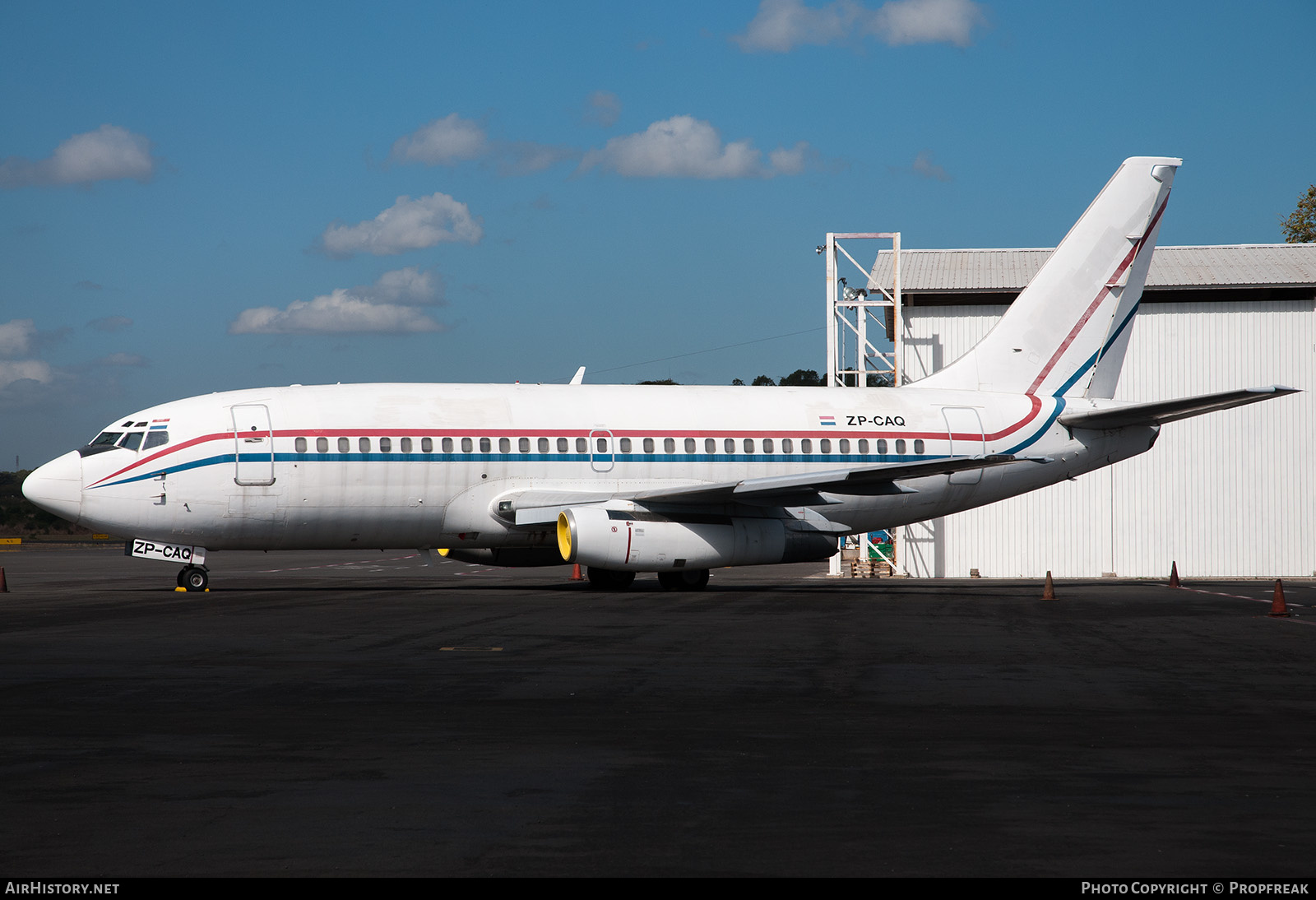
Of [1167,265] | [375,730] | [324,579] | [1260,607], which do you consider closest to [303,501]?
[324,579]

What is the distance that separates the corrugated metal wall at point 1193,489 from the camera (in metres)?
38.2

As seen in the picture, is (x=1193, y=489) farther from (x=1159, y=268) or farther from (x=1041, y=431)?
(x=1041, y=431)

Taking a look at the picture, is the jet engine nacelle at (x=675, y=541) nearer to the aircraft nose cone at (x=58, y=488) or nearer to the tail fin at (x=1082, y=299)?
the tail fin at (x=1082, y=299)

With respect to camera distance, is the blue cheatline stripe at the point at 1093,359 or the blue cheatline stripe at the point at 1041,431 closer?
the blue cheatline stripe at the point at 1041,431

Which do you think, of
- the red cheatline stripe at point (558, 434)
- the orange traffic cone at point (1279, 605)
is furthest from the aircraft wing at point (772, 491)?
the orange traffic cone at point (1279, 605)

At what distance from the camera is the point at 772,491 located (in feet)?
82.1

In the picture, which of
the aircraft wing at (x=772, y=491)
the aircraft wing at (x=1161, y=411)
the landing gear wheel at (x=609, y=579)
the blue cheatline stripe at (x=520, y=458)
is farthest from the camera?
the landing gear wheel at (x=609, y=579)

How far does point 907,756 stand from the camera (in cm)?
870

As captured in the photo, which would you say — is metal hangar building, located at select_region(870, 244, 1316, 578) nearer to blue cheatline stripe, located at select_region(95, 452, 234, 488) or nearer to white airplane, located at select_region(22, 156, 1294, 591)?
white airplane, located at select_region(22, 156, 1294, 591)

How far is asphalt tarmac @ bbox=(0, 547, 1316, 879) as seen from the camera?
625 centimetres

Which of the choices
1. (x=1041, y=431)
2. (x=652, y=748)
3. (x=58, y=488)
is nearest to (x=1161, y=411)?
(x=1041, y=431)

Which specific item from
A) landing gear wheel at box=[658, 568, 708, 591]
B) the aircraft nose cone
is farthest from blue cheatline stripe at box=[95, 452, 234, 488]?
landing gear wheel at box=[658, 568, 708, 591]

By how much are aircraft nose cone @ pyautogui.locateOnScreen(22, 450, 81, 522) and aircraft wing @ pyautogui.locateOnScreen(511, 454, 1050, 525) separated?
8.51m

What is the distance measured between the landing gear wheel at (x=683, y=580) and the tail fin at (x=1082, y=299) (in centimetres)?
856
